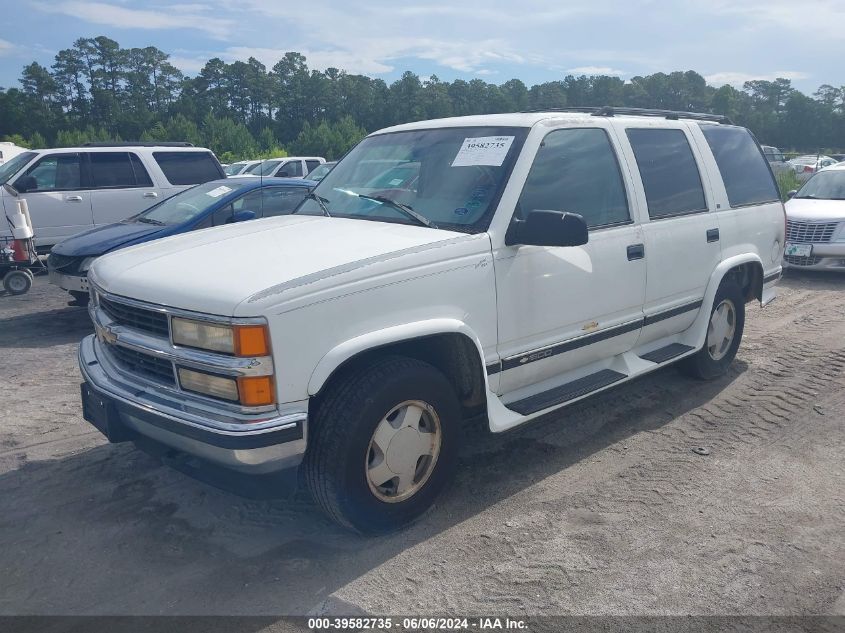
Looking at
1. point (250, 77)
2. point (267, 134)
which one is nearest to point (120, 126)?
point (250, 77)

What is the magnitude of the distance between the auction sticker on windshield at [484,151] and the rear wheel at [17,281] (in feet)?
25.4

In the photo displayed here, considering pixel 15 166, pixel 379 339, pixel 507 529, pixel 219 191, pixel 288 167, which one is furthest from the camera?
pixel 288 167

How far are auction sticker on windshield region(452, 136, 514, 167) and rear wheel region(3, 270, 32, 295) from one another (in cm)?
775

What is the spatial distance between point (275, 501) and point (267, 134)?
188 ft

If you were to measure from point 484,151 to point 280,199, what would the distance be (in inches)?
197

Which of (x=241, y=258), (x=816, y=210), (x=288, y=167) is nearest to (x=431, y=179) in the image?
(x=241, y=258)

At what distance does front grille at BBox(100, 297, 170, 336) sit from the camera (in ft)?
10.7

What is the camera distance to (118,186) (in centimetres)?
1120

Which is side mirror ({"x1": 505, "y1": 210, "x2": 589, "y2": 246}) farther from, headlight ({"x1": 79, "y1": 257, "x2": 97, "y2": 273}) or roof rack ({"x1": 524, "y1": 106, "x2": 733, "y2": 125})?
headlight ({"x1": 79, "y1": 257, "x2": 97, "y2": 273})

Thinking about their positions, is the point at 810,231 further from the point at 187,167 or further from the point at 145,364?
the point at 145,364

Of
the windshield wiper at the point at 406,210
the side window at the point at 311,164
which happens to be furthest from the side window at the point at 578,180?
the side window at the point at 311,164

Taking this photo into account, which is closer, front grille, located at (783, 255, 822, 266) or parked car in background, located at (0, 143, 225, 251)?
front grille, located at (783, 255, 822, 266)

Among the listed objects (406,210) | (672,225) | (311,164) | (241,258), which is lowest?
(672,225)

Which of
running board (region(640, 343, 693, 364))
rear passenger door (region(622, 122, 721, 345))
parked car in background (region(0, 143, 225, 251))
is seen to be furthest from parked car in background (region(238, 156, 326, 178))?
running board (region(640, 343, 693, 364))
